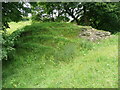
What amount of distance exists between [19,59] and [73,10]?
9.53 m

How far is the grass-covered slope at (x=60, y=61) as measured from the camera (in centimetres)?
531

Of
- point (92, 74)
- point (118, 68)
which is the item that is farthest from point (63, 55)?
point (118, 68)

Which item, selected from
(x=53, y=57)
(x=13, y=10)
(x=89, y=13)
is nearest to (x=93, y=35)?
(x=53, y=57)

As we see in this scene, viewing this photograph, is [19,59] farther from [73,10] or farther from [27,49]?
[73,10]

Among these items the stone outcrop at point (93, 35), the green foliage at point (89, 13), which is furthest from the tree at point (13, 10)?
the green foliage at point (89, 13)

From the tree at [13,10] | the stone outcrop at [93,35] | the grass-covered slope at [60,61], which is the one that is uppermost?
the tree at [13,10]

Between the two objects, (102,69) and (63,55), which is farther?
(63,55)

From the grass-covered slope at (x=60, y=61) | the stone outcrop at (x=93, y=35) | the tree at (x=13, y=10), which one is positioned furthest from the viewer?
the stone outcrop at (x=93, y=35)

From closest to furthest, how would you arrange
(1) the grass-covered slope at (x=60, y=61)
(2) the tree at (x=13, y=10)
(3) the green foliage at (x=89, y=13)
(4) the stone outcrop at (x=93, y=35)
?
(1) the grass-covered slope at (x=60, y=61) → (2) the tree at (x=13, y=10) → (4) the stone outcrop at (x=93, y=35) → (3) the green foliage at (x=89, y=13)

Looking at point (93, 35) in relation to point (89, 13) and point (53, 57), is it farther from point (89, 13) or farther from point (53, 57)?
point (89, 13)

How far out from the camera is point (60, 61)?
701 cm

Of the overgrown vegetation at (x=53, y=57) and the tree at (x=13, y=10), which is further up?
the tree at (x=13, y=10)

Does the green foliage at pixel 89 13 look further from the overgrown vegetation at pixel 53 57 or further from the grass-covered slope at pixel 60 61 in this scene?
the grass-covered slope at pixel 60 61

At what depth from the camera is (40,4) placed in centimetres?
1584
